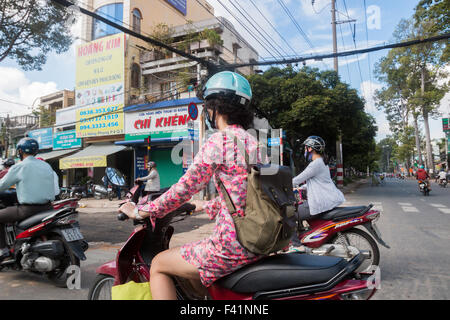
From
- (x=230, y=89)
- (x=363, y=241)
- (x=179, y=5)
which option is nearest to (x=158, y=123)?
(x=179, y=5)

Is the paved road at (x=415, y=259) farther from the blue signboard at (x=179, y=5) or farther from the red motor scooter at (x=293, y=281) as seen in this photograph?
the blue signboard at (x=179, y=5)

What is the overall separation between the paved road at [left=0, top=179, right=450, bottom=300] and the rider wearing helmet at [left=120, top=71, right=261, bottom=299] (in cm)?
197

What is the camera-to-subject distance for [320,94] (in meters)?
14.9

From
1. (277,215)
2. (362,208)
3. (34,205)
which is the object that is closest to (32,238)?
(34,205)

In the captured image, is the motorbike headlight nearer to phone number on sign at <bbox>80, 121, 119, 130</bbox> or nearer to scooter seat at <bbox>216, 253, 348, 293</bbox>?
scooter seat at <bbox>216, 253, 348, 293</bbox>

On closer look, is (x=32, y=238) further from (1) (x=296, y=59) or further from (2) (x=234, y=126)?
(1) (x=296, y=59)

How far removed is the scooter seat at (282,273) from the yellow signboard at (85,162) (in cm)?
1570

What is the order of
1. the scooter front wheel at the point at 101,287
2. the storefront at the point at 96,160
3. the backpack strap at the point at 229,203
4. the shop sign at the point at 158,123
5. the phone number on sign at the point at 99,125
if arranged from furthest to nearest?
the phone number on sign at the point at 99,125, the storefront at the point at 96,160, the shop sign at the point at 158,123, the scooter front wheel at the point at 101,287, the backpack strap at the point at 229,203

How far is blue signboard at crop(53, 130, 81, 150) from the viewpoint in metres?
19.5

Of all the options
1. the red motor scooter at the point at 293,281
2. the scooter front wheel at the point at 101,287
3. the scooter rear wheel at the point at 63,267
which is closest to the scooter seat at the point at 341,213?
the red motor scooter at the point at 293,281

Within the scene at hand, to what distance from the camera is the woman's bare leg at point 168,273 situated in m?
1.56

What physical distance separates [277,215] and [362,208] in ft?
8.37

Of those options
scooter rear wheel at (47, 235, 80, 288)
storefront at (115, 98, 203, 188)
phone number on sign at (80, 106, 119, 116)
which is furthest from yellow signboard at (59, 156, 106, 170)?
scooter rear wheel at (47, 235, 80, 288)
